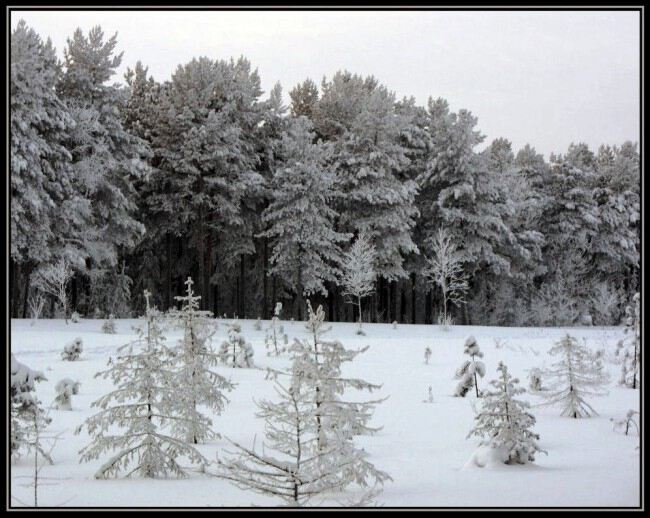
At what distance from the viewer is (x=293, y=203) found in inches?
1280

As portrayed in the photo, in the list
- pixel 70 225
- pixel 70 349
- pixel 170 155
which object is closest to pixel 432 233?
pixel 170 155

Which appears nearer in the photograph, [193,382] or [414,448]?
[193,382]

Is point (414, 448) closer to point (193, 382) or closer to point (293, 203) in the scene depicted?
point (193, 382)

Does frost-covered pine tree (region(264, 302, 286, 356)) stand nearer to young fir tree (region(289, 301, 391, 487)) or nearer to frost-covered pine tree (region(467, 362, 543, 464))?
frost-covered pine tree (region(467, 362, 543, 464))

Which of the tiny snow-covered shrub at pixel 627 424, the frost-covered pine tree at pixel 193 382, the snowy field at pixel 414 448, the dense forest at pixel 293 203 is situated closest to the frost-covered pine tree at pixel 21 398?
the snowy field at pixel 414 448

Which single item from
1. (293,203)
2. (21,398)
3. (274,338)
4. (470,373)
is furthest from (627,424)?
(293,203)

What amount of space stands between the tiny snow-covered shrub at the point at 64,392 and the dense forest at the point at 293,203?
1591 cm

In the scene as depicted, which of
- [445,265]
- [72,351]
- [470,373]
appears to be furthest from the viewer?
[445,265]

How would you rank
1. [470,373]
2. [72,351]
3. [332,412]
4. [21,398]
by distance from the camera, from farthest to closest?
[72,351] < [470,373] < [21,398] < [332,412]

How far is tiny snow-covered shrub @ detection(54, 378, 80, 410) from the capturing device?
34.2 feet

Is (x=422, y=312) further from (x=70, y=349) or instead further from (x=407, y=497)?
(x=407, y=497)

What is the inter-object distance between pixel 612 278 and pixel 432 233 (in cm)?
1172

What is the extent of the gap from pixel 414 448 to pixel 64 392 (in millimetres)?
5445

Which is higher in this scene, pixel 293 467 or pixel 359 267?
pixel 359 267
